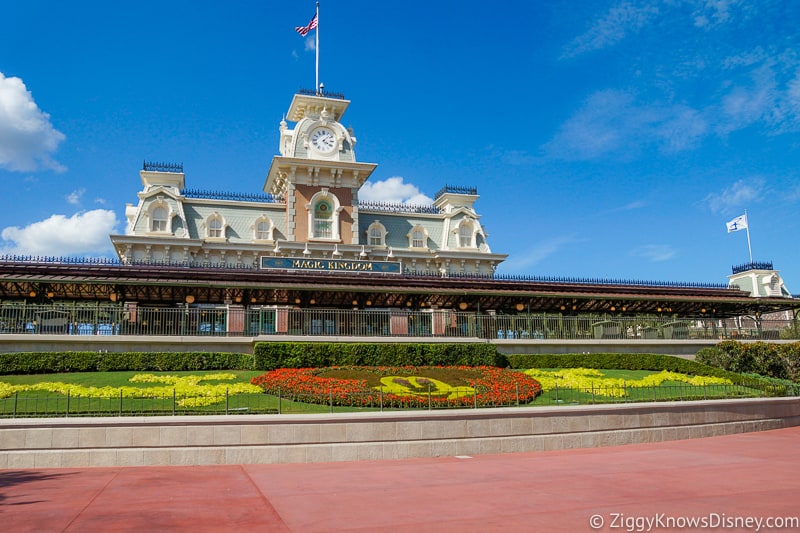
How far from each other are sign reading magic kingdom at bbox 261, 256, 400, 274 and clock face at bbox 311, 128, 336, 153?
15802mm

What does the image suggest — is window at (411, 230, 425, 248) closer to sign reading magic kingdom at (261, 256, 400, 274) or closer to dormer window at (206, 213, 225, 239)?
sign reading magic kingdom at (261, 256, 400, 274)

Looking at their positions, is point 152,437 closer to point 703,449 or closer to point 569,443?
point 569,443

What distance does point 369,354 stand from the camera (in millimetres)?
26781

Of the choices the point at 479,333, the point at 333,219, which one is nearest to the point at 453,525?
the point at 479,333

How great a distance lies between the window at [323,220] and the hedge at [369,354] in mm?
24741

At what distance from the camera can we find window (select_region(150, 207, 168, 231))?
1873 inches

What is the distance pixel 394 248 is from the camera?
52.5m

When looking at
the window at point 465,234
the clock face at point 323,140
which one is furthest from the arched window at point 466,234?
the clock face at point 323,140

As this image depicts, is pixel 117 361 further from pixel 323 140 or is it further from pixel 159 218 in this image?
pixel 323 140

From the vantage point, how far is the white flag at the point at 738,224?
54.0 m

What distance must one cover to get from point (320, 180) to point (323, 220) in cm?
338

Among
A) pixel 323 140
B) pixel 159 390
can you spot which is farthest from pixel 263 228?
pixel 159 390

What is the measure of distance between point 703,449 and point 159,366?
65.3ft

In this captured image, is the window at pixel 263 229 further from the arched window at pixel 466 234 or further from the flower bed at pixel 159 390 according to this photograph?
the flower bed at pixel 159 390
